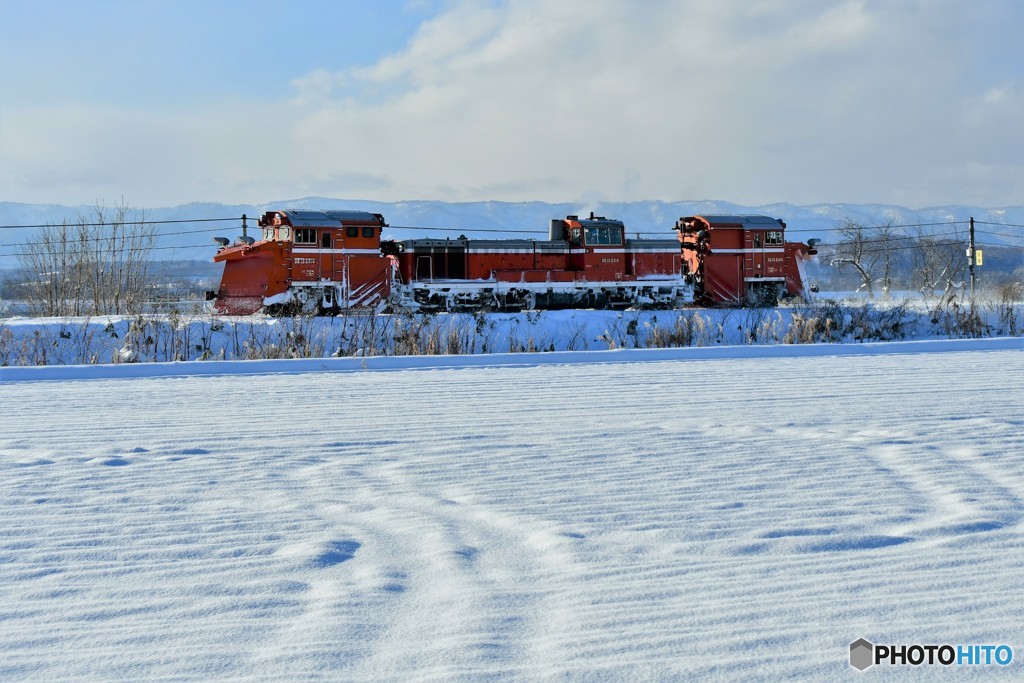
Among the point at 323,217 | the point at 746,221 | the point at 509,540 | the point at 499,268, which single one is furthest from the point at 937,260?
the point at 509,540

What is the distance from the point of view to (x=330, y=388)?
344 inches

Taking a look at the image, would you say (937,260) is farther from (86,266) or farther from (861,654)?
(861,654)

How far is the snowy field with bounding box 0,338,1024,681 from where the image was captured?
8.47 feet

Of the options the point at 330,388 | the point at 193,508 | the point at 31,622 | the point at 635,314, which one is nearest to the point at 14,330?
the point at 330,388

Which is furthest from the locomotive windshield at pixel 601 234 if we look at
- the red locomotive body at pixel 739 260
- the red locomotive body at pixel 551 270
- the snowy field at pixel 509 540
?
the snowy field at pixel 509 540

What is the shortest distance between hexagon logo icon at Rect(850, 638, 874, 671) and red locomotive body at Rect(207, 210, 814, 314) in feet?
63.1

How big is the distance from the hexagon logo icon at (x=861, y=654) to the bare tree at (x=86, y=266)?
27267mm

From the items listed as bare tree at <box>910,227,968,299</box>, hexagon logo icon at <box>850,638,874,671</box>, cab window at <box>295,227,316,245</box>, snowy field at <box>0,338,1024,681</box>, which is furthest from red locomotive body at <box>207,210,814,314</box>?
bare tree at <box>910,227,968,299</box>

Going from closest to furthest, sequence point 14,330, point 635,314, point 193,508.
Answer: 1. point 193,508
2. point 14,330
3. point 635,314

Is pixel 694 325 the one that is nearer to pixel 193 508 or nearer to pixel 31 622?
pixel 193 508

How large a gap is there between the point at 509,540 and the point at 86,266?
29.0 metres

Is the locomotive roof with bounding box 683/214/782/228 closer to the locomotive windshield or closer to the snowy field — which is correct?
the locomotive windshield

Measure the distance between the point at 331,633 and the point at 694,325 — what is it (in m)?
15.0

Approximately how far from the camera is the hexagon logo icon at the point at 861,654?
2469 millimetres
